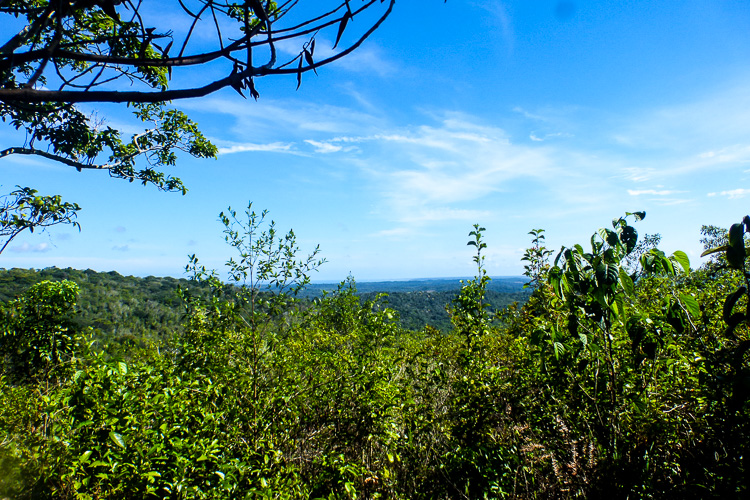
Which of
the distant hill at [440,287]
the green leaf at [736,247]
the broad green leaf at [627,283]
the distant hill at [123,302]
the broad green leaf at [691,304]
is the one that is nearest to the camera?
the green leaf at [736,247]

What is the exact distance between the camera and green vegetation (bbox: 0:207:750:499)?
2.14 meters

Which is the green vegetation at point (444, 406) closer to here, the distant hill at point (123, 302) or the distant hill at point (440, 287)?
the distant hill at point (440, 287)

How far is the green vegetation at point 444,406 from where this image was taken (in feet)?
7.02

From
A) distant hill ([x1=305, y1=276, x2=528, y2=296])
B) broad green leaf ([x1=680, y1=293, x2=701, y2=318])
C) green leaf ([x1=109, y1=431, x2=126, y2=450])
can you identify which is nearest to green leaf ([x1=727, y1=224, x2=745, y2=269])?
broad green leaf ([x1=680, y1=293, x2=701, y2=318])

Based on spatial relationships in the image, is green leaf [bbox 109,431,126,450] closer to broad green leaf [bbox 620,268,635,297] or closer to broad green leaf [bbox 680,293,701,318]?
broad green leaf [bbox 620,268,635,297]

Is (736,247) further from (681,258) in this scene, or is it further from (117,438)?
(117,438)

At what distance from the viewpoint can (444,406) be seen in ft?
16.1

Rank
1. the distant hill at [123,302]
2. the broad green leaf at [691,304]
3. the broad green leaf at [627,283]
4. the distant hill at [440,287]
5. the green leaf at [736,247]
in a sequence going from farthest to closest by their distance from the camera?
the distant hill at [123,302]
the distant hill at [440,287]
the broad green leaf at [627,283]
the broad green leaf at [691,304]
the green leaf at [736,247]

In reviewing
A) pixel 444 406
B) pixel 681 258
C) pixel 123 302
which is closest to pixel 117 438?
pixel 681 258

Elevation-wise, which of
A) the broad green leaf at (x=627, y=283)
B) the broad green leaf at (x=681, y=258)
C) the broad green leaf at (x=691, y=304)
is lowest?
the broad green leaf at (x=691, y=304)

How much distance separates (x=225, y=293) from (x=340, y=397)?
1711 mm

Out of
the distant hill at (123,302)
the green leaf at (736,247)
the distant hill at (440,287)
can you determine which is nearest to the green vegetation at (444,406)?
the green leaf at (736,247)

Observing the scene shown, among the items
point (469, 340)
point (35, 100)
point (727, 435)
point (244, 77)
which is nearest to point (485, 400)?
point (469, 340)

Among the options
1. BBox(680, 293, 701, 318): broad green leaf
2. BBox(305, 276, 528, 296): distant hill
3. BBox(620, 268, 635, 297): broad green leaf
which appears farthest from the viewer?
BBox(305, 276, 528, 296): distant hill
